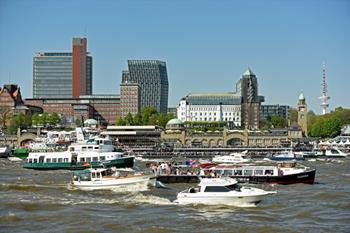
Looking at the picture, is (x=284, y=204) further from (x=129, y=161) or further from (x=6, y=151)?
(x=6, y=151)

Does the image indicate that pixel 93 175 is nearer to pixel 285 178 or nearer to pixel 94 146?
pixel 285 178

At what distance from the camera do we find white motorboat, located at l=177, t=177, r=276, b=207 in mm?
48562

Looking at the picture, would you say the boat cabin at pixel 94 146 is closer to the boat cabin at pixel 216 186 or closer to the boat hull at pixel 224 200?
the boat cabin at pixel 216 186

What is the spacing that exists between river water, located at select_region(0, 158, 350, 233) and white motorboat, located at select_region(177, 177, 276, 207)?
2.25 ft

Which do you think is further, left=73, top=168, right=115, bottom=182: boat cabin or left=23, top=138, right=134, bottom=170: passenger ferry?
left=23, top=138, right=134, bottom=170: passenger ferry

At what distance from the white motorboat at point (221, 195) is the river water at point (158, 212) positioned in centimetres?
68

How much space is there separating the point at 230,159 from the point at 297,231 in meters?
74.6

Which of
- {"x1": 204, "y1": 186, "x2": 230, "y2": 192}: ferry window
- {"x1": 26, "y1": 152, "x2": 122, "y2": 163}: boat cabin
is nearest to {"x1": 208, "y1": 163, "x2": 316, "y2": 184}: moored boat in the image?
{"x1": 204, "y1": 186, "x2": 230, "y2": 192}: ferry window

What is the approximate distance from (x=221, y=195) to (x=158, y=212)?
5045mm

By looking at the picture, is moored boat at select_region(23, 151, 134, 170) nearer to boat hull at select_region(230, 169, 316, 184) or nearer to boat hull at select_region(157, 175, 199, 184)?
boat hull at select_region(157, 175, 199, 184)

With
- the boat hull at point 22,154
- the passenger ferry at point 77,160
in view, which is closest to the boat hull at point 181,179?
the passenger ferry at point 77,160

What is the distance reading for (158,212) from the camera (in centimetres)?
4756

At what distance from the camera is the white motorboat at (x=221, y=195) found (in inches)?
1912

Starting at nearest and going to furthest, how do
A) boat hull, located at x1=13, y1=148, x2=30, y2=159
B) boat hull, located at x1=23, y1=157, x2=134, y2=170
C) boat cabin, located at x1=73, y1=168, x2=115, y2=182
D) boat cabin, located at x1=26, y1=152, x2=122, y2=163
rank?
boat cabin, located at x1=73, y1=168, x2=115, y2=182 < boat hull, located at x1=23, y1=157, x2=134, y2=170 < boat cabin, located at x1=26, y1=152, x2=122, y2=163 < boat hull, located at x1=13, y1=148, x2=30, y2=159
